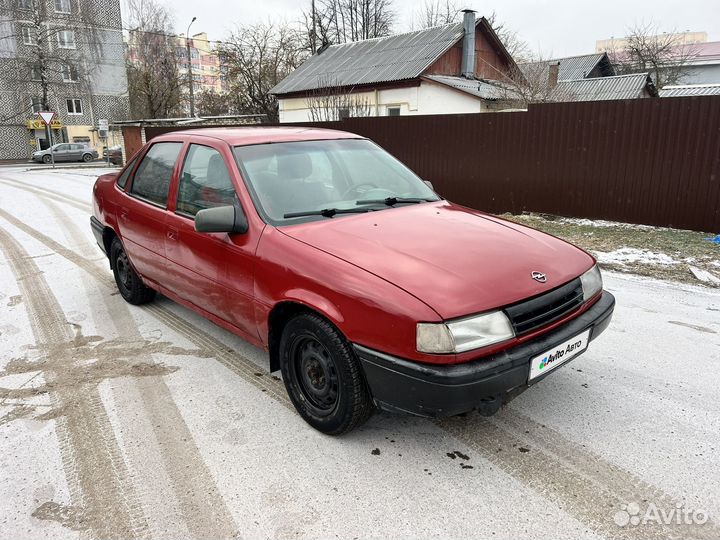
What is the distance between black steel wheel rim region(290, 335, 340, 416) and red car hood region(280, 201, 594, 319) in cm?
55

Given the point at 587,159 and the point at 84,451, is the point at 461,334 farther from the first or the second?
the point at 587,159

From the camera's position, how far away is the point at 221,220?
3102 millimetres

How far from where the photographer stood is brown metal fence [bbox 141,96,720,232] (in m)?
7.91

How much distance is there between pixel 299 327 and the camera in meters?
2.85

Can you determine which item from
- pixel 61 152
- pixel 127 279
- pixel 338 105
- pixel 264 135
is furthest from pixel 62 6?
pixel 264 135

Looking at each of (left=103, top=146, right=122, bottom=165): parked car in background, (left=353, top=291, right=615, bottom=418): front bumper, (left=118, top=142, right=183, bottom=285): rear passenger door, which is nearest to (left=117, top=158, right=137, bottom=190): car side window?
(left=118, top=142, right=183, bottom=285): rear passenger door

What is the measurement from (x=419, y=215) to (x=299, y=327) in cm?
112

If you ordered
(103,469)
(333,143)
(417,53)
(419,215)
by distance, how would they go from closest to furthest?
(103,469), (419,215), (333,143), (417,53)

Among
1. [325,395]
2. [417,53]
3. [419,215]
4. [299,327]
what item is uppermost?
[417,53]

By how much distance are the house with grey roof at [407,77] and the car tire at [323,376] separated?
1678 cm

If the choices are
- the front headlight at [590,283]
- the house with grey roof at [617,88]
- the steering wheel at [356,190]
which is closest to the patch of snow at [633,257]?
the front headlight at [590,283]

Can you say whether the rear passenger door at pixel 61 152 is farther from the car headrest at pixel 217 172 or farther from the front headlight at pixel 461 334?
the front headlight at pixel 461 334

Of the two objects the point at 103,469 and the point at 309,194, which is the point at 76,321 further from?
the point at 309,194

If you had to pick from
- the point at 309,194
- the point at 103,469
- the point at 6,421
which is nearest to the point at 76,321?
the point at 6,421
